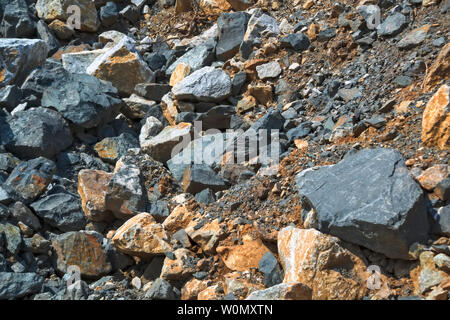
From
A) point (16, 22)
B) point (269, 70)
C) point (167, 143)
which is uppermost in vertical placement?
point (16, 22)

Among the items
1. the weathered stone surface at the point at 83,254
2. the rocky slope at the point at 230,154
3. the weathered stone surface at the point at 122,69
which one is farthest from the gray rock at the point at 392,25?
the weathered stone surface at the point at 83,254

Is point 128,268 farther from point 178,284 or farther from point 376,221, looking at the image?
point 376,221

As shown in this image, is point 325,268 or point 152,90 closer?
point 325,268

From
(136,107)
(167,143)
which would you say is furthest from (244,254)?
(136,107)

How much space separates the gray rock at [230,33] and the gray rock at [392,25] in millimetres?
1789

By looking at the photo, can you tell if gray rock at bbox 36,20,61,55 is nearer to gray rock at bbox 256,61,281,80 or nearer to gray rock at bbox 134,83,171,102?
gray rock at bbox 134,83,171,102

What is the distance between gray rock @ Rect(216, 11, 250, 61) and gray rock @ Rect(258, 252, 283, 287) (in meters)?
3.39

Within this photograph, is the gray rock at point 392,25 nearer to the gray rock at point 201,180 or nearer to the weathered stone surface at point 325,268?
the gray rock at point 201,180

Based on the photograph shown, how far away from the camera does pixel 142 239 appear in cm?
430

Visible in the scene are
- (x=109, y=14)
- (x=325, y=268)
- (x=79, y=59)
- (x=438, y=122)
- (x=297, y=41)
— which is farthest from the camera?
(x=109, y=14)

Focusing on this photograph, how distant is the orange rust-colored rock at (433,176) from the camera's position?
3732 mm

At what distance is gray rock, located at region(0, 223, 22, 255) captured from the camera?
4.33m

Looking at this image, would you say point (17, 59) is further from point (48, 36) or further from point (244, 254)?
point (244, 254)

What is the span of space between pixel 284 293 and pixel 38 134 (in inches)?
132
